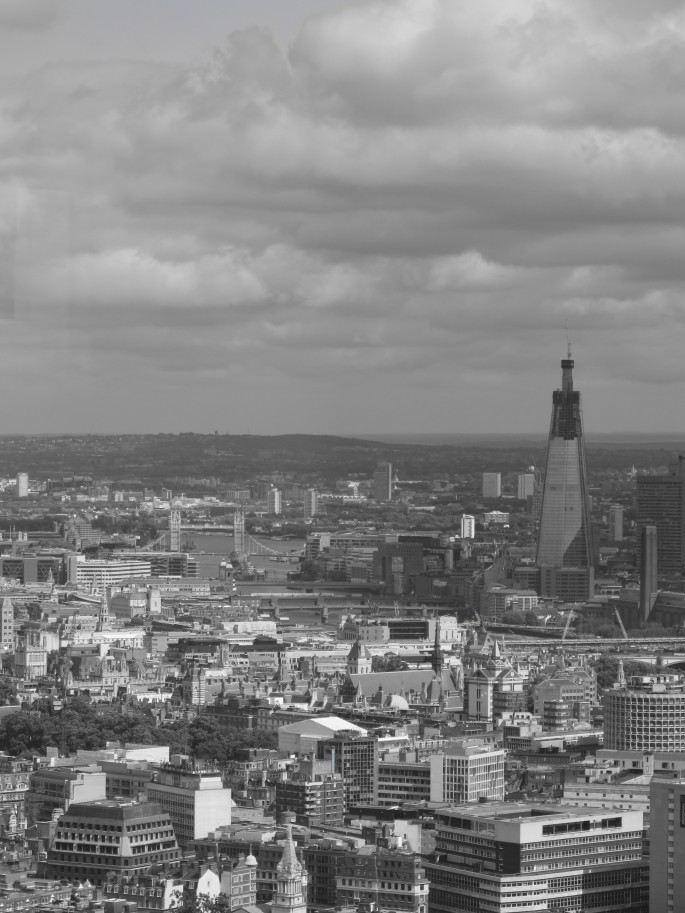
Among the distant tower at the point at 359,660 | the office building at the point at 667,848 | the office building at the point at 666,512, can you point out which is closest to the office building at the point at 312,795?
the office building at the point at 667,848

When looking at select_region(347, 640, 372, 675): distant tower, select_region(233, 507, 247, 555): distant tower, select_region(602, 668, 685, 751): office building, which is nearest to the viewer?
select_region(602, 668, 685, 751): office building

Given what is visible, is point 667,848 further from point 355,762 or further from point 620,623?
point 620,623

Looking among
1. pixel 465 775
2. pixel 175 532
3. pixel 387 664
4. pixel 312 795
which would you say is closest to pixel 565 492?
pixel 175 532

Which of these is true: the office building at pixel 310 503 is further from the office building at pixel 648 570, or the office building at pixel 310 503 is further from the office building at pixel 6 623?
the office building at pixel 6 623

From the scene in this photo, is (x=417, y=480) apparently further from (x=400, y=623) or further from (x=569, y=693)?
(x=569, y=693)

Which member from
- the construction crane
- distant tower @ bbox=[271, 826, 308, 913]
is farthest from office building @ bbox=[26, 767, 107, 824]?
the construction crane

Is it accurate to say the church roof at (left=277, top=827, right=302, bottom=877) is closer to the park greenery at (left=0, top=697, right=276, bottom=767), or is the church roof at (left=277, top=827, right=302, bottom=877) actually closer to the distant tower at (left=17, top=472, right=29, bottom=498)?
the park greenery at (left=0, top=697, right=276, bottom=767)

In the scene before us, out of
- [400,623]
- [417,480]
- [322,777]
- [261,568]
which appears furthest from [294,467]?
[322,777]
